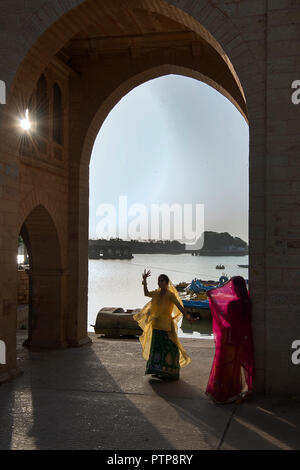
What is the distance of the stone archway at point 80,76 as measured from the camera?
22.8ft

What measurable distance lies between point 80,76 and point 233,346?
680 centimetres

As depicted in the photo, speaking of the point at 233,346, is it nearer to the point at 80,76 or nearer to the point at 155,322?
the point at 155,322

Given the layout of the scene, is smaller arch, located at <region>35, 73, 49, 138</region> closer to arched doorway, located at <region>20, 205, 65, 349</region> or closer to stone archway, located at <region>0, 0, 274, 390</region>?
stone archway, located at <region>0, 0, 274, 390</region>

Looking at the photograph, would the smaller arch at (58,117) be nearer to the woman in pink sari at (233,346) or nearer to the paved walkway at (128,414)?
the paved walkway at (128,414)

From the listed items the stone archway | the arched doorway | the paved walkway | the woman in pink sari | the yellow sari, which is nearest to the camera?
the paved walkway

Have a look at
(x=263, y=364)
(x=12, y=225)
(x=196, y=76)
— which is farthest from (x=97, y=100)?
Answer: (x=263, y=364)

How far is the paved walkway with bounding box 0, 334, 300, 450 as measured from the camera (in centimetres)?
475

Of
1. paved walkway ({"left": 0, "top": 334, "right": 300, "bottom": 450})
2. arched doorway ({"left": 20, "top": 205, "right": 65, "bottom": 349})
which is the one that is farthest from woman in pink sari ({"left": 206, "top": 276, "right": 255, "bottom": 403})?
arched doorway ({"left": 20, "top": 205, "right": 65, "bottom": 349})

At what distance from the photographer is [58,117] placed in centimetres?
1016

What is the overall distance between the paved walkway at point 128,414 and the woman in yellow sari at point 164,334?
193 mm

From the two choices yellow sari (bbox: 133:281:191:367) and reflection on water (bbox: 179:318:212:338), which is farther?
reflection on water (bbox: 179:318:212:338)

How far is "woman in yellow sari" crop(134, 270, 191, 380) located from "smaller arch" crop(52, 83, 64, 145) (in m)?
4.27

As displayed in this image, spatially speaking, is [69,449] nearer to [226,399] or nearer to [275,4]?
[226,399]

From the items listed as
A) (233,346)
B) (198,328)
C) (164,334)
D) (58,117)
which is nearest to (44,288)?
(58,117)
